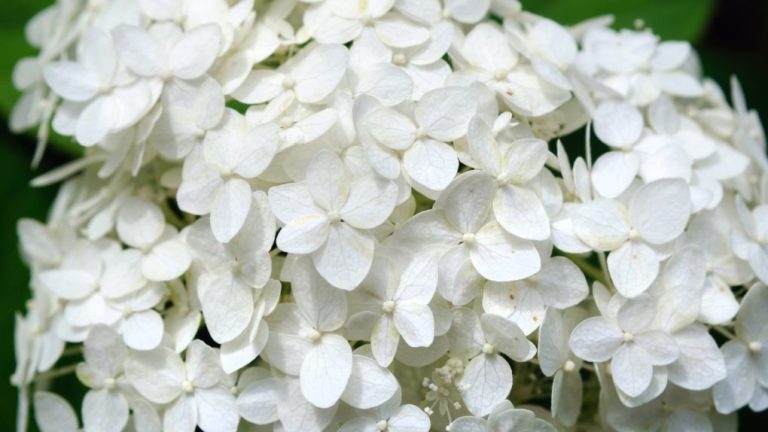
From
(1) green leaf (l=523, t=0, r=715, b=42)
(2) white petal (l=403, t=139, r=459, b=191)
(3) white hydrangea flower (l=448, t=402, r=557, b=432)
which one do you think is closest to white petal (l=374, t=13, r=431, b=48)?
(2) white petal (l=403, t=139, r=459, b=191)

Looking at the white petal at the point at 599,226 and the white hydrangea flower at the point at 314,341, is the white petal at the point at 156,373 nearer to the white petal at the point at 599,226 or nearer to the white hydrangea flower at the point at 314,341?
the white hydrangea flower at the point at 314,341

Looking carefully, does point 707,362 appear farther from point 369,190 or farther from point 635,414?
point 369,190

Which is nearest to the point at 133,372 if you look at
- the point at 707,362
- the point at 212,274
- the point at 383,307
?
the point at 212,274

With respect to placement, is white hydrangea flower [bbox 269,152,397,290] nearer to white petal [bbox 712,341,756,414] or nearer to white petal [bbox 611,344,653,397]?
white petal [bbox 611,344,653,397]

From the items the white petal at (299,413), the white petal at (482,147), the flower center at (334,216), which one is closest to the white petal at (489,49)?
the white petal at (482,147)

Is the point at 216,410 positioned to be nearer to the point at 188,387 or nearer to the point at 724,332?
the point at 188,387

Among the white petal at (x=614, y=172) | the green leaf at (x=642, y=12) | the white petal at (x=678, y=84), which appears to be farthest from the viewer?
the green leaf at (x=642, y=12)
